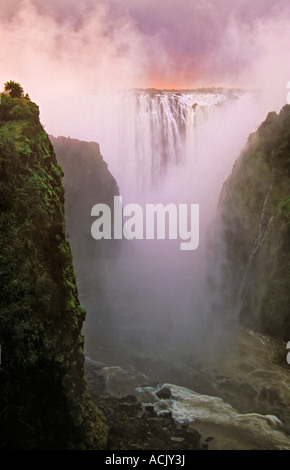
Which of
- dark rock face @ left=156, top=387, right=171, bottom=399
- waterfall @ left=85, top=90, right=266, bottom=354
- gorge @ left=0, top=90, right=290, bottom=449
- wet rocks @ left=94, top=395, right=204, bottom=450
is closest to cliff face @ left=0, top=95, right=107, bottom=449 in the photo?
gorge @ left=0, top=90, right=290, bottom=449

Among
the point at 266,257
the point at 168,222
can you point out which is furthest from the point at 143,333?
the point at 168,222

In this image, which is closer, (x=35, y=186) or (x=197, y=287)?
(x=35, y=186)

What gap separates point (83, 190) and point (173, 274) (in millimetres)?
23616

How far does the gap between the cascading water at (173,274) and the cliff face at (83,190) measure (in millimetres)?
3927

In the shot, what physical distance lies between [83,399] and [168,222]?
50.7 meters

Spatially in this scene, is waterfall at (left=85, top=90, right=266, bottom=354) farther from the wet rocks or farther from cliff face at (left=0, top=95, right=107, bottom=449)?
cliff face at (left=0, top=95, right=107, bottom=449)

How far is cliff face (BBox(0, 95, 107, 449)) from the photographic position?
7934mm

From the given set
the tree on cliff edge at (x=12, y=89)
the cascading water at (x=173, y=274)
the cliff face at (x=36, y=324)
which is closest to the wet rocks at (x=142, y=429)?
the cliff face at (x=36, y=324)

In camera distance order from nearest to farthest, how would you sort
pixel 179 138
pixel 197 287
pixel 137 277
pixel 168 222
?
pixel 197 287 → pixel 137 277 → pixel 168 222 → pixel 179 138

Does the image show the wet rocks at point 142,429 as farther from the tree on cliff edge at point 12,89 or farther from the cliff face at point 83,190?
the cliff face at point 83,190

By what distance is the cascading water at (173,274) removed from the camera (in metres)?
17.2

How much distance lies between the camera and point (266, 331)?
71.0 ft

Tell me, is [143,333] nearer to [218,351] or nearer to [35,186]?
[218,351]

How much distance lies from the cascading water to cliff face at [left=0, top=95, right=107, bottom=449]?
6295 millimetres
